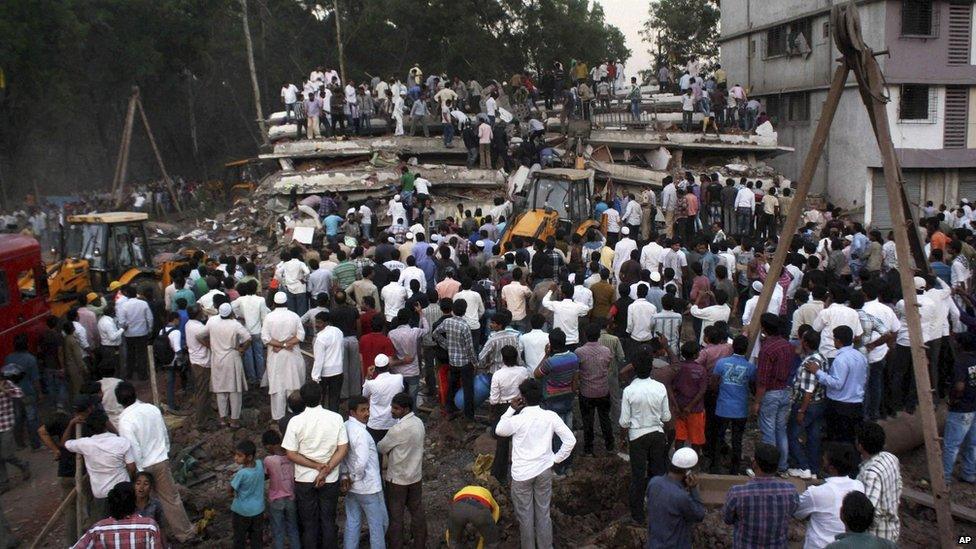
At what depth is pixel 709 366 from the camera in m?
8.57

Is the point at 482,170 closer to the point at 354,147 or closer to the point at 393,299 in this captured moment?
the point at 354,147

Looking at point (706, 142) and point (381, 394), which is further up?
point (706, 142)

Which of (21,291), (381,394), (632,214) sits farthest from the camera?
(632,214)

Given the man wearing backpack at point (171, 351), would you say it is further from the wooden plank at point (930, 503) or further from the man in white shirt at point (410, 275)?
the wooden plank at point (930, 503)

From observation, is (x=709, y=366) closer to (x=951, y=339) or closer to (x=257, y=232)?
(x=951, y=339)

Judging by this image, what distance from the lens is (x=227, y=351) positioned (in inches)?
408

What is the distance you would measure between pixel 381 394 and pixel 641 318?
3586 millimetres

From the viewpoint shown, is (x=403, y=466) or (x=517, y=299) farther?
(x=517, y=299)

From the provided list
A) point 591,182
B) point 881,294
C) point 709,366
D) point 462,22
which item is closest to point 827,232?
point 591,182

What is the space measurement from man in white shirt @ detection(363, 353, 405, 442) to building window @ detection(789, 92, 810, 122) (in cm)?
2196

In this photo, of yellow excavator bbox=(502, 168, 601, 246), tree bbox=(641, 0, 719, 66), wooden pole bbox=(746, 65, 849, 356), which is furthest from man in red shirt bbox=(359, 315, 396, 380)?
tree bbox=(641, 0, 719, 66)

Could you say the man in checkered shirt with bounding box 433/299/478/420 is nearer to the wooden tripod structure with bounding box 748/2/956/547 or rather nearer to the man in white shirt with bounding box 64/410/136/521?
the man in white shirt with bounding box 64/410/136/521

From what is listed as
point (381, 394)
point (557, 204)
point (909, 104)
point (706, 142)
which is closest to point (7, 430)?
point (381, 394)

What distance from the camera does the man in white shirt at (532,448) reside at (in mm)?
7141
